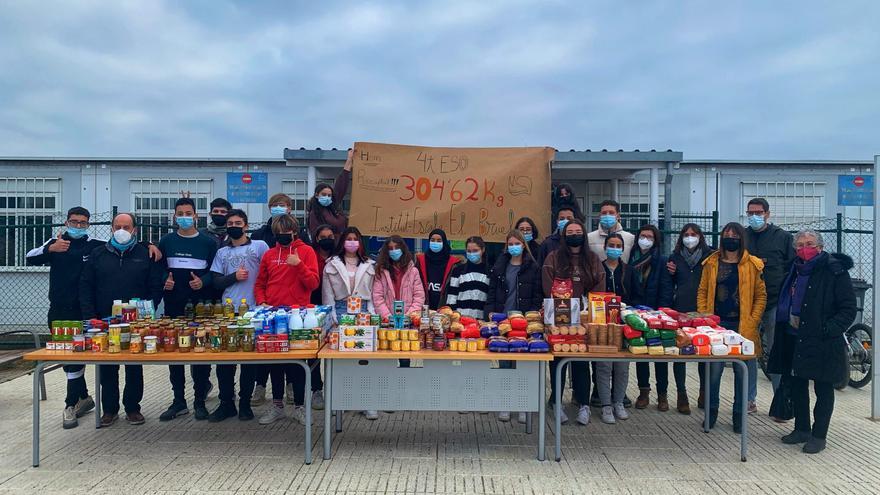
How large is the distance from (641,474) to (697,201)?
868cm

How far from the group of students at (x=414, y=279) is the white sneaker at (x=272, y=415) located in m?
0.02

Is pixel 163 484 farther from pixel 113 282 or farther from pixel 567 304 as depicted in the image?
pixel 567 304

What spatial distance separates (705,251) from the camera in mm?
6137

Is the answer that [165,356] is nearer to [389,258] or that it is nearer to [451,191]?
[389,258]

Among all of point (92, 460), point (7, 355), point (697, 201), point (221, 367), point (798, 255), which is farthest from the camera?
point (697, 201)

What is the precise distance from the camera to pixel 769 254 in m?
6.12

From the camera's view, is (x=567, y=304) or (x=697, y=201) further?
(x=697, y=201)

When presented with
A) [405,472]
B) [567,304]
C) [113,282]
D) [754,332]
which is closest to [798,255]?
[754,332]

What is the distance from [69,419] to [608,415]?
5497 millimetres

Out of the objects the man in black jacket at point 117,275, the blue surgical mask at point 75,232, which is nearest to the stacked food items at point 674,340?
the man in black jacket at point 117,275

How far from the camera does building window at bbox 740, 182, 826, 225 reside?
1184 centimetres

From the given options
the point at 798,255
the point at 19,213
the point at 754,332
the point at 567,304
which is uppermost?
the point at 19,213

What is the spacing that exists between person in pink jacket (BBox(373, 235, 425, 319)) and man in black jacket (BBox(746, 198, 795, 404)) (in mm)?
3578

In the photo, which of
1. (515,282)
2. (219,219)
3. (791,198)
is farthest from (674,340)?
(791,198)
